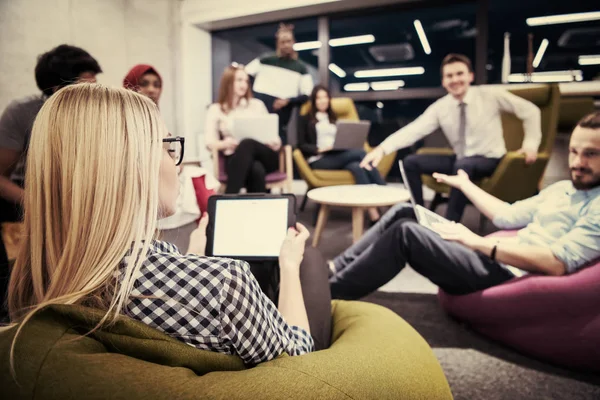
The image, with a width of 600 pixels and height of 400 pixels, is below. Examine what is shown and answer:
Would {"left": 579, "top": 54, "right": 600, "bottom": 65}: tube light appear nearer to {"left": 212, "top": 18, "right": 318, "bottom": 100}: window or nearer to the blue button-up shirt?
{"left": 212, "top": 18, "right": 318, "bottom": 100}: window

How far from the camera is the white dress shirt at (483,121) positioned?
1975 mm

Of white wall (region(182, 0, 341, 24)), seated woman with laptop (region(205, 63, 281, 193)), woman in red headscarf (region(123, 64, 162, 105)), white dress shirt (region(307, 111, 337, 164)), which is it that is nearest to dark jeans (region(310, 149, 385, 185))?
white dress shirt (region(307, 111, 337, 164))

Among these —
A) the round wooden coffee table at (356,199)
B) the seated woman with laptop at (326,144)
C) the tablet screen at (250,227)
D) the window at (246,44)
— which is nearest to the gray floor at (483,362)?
the tablet screen at (250,227)

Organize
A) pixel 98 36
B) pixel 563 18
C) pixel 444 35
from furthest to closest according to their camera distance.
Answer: pixel 444 35, pixel 563 18, pixel 98 36

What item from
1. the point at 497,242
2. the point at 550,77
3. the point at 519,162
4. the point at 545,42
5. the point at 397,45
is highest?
the point at 397,45

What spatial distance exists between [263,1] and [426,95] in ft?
6.89

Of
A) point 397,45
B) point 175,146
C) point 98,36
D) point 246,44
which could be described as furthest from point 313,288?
point 397,45

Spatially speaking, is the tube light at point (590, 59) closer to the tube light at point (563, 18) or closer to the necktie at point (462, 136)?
the tube light at point (563, 18)

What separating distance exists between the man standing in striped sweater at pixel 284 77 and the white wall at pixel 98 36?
109cm

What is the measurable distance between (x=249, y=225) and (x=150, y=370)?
0.77 metres

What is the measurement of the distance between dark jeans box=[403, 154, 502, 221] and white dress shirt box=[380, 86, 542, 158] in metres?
0.06

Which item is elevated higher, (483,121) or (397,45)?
(397,45)

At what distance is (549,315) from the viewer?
1.28 m

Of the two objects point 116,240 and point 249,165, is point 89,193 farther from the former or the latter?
point 249,165
